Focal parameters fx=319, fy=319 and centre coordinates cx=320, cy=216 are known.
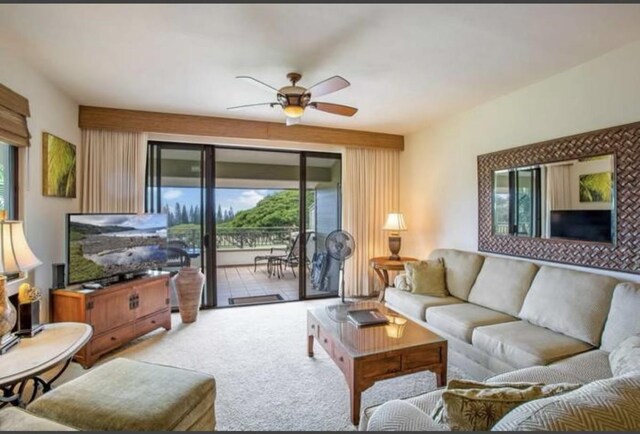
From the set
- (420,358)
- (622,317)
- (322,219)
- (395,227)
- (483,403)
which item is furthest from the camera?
(322,219)

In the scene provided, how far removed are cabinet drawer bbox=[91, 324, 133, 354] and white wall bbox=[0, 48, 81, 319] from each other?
1.85 ft

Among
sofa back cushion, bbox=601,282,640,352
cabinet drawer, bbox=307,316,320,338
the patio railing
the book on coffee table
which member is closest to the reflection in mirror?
sofa back cushion, bbox=601,282,640,352

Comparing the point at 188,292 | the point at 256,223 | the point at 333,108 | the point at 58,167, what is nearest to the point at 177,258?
the point at 188,292

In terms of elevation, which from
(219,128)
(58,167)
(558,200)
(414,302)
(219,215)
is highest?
(219,128)

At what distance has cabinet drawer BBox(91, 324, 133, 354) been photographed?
268cm

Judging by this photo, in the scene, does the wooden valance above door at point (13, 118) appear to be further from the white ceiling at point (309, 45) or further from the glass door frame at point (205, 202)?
the glass door frame at point (205, 202)

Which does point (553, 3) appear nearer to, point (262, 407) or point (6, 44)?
point (262, 407)

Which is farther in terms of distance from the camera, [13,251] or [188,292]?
[188,292]

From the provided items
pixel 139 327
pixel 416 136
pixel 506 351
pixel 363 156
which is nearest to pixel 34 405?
pixel 139 327

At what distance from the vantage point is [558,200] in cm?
281

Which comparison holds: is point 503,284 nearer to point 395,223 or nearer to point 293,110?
point 395,223

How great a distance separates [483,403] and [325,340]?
1.56m

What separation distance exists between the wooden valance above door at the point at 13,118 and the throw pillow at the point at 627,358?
3.92 meters

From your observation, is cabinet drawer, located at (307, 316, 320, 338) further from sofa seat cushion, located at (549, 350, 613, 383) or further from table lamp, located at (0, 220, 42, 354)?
table lamp, located at (0, 220, 42, 354)
